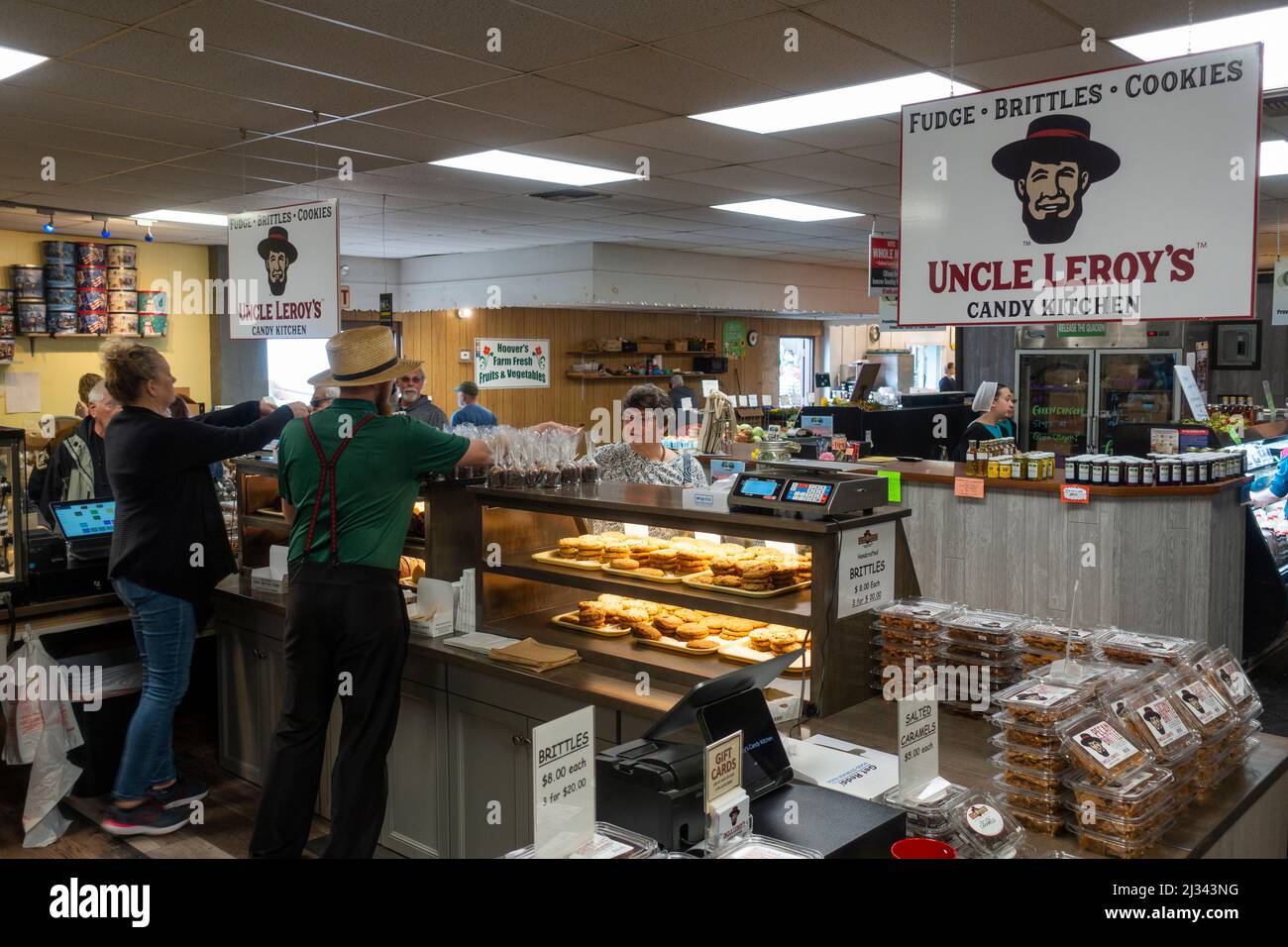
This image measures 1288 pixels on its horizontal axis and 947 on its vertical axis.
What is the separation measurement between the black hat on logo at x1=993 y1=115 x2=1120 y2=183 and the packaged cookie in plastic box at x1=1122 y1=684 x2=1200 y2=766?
4.91 feet

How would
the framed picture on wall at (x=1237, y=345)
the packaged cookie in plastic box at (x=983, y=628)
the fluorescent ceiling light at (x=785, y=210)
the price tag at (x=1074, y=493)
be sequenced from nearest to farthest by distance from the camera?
1. the packaged cookie in plastic box at (x=983, y=628)
2. the price tag at (x=1074, y=493)
3. the fluorescent ceiling light at (x=785, y=210)
4. the framed picture on wall at (x=1237, y=345)

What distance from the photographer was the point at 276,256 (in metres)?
6.10

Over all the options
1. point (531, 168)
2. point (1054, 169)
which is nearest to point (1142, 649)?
point (1054, 169)

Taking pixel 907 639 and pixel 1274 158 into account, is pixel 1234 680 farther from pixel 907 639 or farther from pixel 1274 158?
pixel 1274 158

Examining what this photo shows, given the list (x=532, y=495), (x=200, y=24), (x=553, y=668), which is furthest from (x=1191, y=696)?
(x=200, y=24)

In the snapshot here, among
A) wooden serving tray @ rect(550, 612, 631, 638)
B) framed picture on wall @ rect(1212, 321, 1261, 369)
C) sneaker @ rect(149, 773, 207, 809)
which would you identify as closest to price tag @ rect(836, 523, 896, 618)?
wooden serving tray @ rect(550, 612, 631, 638)

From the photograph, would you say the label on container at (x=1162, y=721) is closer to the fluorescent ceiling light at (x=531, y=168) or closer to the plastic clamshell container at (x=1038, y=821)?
the plastic clamshell container at (x=1038, y=821)

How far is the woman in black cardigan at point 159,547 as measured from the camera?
14.1 feet

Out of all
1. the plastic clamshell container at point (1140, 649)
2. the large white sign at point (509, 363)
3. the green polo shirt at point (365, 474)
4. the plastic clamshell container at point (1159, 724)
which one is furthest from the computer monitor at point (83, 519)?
the large white sign at point (509, 363)

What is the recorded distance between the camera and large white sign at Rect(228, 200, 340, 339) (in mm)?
5824

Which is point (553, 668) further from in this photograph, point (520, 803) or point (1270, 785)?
point (1270, 785)

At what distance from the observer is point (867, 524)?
321 centimetres

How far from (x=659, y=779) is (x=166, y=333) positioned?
37.2 ft

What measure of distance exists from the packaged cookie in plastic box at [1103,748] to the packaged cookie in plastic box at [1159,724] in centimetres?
3
